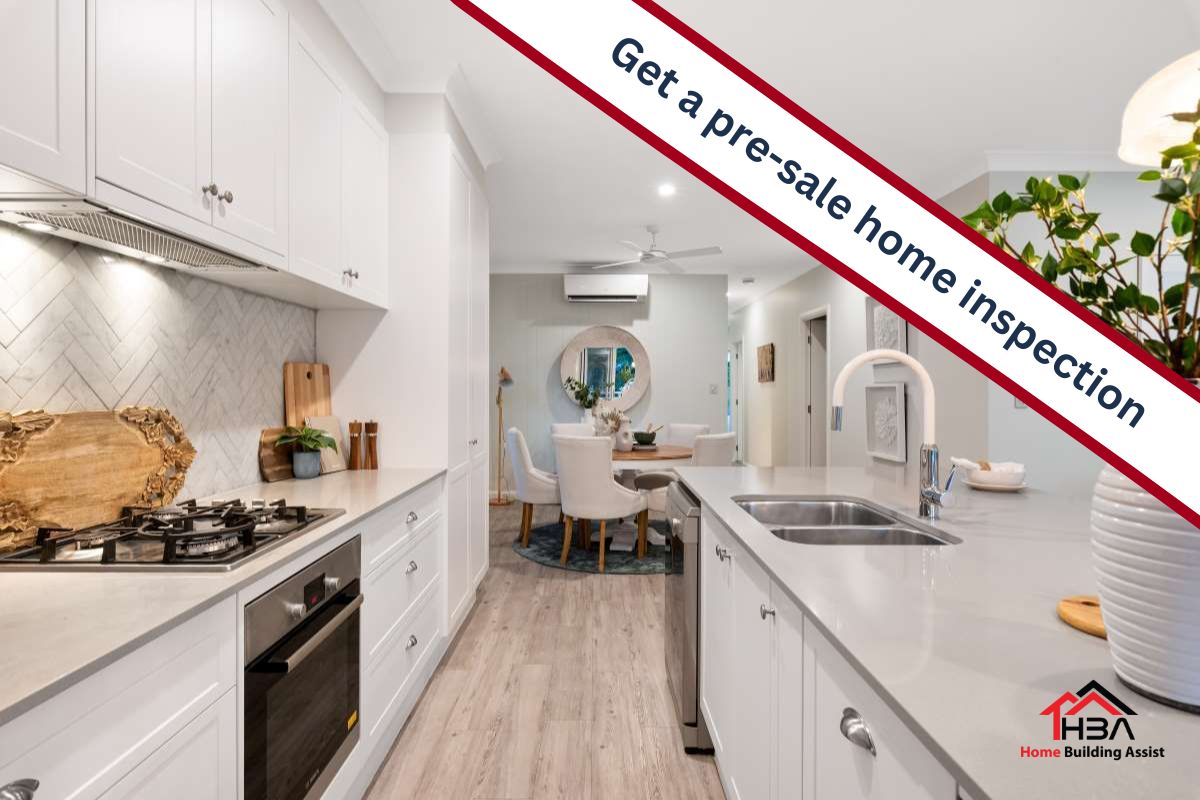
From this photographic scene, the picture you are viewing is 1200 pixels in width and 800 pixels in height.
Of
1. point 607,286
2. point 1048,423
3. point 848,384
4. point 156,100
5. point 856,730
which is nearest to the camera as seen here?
point 856,730

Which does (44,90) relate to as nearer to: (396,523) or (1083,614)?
(396,523)

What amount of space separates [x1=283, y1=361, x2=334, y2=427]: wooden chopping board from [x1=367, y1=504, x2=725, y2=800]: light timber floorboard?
1.22 metres

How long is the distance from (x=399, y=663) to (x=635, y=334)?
523cm

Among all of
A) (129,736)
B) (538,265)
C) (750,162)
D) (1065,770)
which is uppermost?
(538,265)

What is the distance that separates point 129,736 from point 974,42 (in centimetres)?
333

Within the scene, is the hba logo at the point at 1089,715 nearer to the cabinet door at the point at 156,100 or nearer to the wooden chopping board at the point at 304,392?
the cabinet door at the point at 156,100

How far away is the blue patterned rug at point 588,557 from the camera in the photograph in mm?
4129

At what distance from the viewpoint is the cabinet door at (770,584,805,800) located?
1.07m

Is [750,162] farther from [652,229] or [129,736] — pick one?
[652,229]

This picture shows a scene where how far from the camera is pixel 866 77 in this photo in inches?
109

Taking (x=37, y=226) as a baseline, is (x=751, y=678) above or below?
below

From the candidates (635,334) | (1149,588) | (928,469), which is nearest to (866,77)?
(928,469)

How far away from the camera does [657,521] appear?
5.73 m

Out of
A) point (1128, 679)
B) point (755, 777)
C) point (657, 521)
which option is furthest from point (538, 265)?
point (1128, 679)
